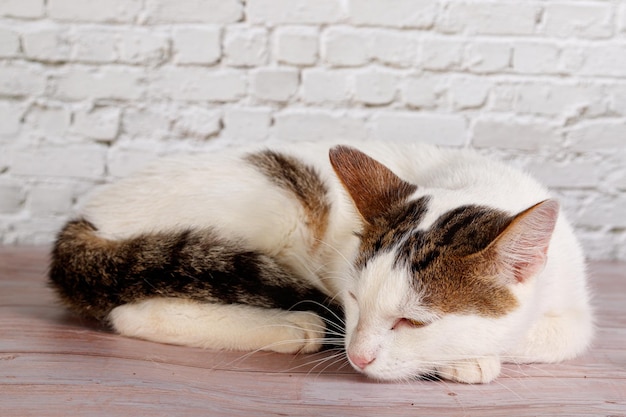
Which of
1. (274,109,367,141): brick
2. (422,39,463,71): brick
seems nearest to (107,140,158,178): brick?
(274,109,367,141): brick

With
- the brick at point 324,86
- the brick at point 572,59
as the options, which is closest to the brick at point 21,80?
the brick at point 324,86

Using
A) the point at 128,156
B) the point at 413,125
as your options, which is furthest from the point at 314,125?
the point at 128,156

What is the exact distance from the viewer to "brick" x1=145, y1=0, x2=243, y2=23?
2.45 m

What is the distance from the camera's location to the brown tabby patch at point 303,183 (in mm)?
1739

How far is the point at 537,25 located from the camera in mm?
2512

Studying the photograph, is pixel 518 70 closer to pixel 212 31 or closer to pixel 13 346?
pixel 212 31

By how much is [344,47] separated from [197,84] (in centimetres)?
59

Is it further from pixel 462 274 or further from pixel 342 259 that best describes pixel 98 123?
pixel 462 274

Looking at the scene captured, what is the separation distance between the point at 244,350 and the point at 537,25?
1.78 metres

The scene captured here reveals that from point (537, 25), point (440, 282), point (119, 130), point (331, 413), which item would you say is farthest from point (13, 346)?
point (537, 25)

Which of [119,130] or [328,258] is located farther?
[119,130]

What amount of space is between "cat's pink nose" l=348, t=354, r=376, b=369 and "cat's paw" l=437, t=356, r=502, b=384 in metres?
0.17

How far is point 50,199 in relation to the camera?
2570 mm

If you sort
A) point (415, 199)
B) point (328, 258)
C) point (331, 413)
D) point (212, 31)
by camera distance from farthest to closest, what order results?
point (212, 31), point (328, 258), point (415, 199), point (331, 413)
